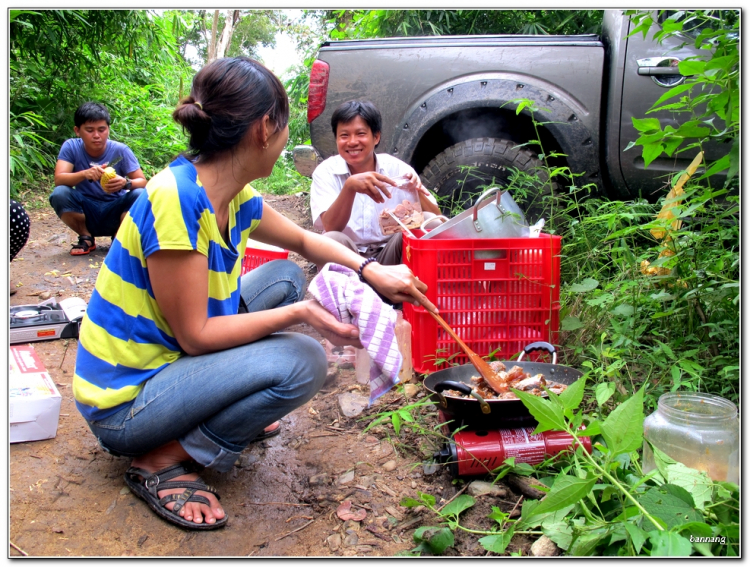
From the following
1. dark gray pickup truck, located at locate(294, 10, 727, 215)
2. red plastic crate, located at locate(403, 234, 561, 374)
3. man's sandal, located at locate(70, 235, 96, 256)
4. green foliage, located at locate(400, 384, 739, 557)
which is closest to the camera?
green foliage, located at locate(400, 384, 739, 557)

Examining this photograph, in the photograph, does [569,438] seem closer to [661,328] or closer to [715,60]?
[661,328]

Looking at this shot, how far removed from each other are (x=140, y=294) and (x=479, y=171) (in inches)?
86.2

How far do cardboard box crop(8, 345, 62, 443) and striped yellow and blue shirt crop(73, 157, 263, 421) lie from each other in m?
0.43

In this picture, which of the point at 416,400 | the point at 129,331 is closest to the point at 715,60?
the point at 416,400

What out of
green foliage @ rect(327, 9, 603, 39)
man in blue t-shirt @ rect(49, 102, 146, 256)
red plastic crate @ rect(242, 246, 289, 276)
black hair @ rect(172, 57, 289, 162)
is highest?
green foliage @ rect(327, 9, 603, 39)

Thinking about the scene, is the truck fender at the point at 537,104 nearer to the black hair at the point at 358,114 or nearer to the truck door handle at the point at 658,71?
the truck door handle at the point at 658,71

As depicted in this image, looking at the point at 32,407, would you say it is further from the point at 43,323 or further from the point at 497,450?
the point at 497,450

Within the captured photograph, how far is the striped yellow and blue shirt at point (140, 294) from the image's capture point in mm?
1551

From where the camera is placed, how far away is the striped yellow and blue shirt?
5.09 ft

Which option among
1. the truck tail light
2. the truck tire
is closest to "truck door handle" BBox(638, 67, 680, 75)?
the truck tire

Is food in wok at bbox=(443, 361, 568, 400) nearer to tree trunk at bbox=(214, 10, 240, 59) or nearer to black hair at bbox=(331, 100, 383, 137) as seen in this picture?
black hair at bbox=(331, 100, 383, 137)

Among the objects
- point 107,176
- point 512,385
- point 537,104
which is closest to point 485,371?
point 512,385

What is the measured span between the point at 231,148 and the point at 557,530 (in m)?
1.33

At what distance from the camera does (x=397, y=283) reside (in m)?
1.88
